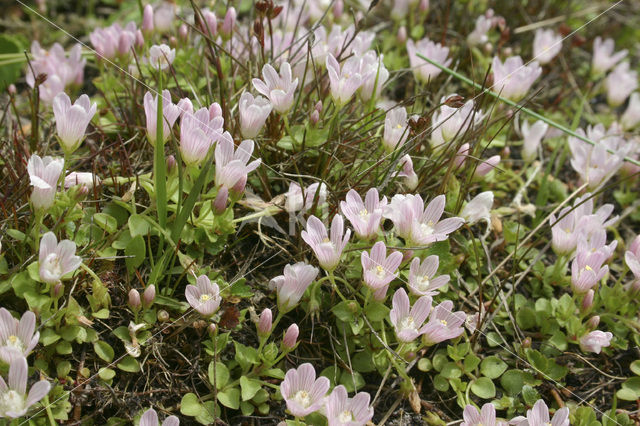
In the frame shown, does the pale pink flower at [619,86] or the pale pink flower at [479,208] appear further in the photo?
the pale pink flower at [619,86]

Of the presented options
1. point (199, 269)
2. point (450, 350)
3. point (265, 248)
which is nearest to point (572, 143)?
point (450, 350)

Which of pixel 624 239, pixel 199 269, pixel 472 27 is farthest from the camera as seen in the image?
pixel 472 27

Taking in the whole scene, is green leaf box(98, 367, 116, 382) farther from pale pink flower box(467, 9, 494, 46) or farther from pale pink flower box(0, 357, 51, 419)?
pale pink flower box(467, 9, 494, 46)

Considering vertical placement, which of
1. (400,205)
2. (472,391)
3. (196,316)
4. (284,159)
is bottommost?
(472,391)

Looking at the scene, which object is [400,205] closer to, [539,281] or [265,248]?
[265,248]

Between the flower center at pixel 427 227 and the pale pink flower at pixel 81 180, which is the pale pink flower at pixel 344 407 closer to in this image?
the flower center at pixel 427 227

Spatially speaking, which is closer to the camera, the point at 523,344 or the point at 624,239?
the point at 523,344

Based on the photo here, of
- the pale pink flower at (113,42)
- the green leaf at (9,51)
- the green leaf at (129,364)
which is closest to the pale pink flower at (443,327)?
the green leaf at (129,364)
